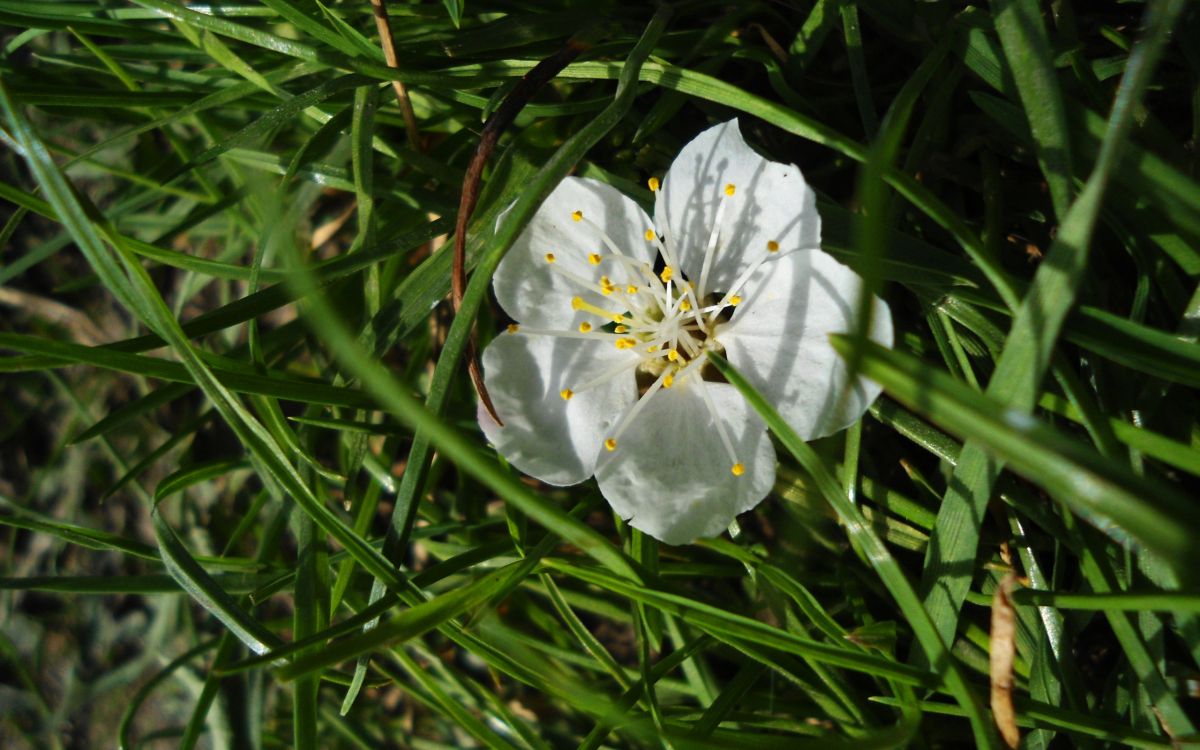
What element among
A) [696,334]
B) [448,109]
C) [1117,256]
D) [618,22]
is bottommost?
[696,334]

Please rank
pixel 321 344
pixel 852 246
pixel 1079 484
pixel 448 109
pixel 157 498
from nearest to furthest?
pixel 1079 484 → pixel 852 246 → pixel 157 498 → pixel 448 109 → pixel 321 344

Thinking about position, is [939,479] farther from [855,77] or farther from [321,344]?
[321,344]

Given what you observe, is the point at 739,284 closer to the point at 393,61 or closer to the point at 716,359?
the point at 716,359

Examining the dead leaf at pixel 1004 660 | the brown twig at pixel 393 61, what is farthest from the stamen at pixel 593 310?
the dead leaf at pixel 1004 660

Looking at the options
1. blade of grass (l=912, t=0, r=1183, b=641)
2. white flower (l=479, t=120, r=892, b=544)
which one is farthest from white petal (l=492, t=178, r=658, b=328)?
blade of grass (l=912, t=0, r=1183, b=641)

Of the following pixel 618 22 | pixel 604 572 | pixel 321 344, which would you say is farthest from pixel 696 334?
pixel 321 344

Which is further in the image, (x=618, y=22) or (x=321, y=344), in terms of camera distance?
(x=321, y=344)

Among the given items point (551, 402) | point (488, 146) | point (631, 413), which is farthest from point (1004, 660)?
point (488, 146)

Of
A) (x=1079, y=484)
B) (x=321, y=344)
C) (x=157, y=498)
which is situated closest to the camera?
(x=1079, y=484)
